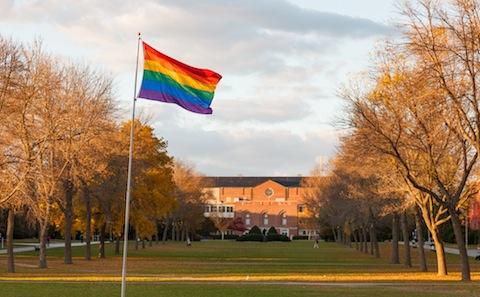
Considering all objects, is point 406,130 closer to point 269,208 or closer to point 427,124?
point 427,124

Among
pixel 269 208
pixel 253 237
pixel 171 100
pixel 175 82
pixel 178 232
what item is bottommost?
pixel 171 100

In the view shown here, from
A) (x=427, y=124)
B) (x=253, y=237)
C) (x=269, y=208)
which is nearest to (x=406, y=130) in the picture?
(x=427, y=124)

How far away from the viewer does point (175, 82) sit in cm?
1978

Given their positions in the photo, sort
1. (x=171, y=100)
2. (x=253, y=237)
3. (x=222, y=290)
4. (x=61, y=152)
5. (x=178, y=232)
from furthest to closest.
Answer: (x=253, y=237) < (x=178, y=232) < (x=61, y=152) < (x=222, y=290) < (x=171, y=100)

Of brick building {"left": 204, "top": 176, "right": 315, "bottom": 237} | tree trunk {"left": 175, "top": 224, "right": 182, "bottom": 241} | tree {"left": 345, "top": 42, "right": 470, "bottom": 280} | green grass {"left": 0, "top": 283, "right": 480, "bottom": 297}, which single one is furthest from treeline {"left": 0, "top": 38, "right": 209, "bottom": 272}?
brick building {"left": 204, "top": 176, "right": 315, "bottom": 237}

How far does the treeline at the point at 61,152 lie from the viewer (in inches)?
1414

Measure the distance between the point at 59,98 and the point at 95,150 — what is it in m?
3.78

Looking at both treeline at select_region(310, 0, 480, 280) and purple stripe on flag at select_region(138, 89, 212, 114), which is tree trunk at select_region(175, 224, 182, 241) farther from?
purple stripe on flag at select_region(138, 89, 212, 114)

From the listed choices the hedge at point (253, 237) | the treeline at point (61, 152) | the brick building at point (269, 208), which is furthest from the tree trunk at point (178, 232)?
the treeline at point (61, 152)

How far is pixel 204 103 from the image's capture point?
794 inches

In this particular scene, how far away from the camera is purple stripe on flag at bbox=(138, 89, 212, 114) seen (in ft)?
64.2

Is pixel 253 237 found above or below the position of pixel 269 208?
below

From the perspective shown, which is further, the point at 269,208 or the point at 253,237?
the point at 269,208

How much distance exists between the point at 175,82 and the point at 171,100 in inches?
17.9
